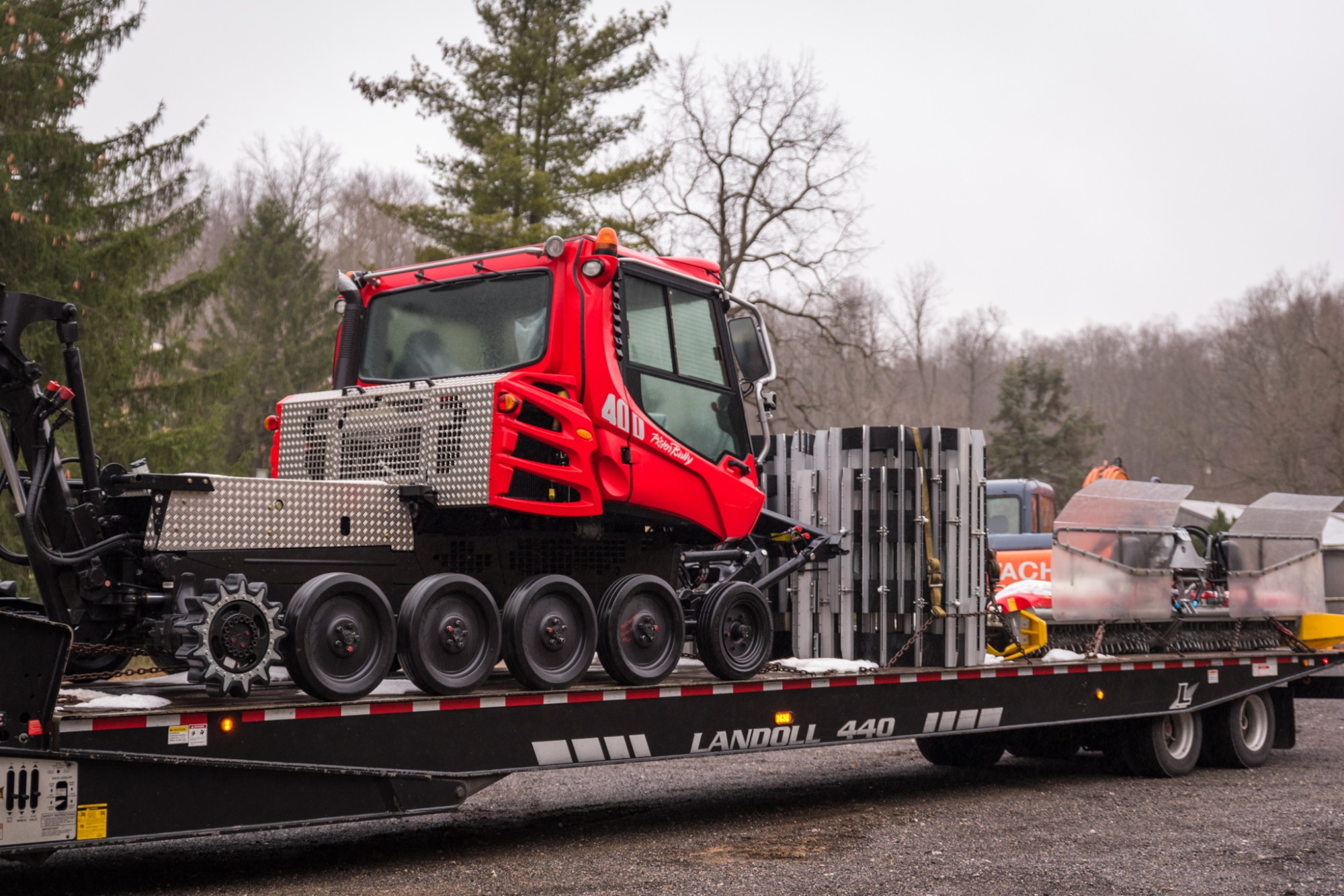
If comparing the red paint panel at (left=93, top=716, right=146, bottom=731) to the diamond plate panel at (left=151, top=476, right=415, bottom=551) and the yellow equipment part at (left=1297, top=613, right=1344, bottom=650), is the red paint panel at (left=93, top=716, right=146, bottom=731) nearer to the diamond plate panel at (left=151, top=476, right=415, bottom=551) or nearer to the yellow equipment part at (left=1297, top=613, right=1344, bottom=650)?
the diamond plate panel at (left=151, top=476, right=415, bottom=551)

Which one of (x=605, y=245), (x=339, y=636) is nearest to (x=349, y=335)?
(x=605, y=245)

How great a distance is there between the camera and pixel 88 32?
1869cm

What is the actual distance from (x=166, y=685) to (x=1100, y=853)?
208 inches

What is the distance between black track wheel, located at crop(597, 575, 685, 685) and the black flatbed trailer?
0.63 feet

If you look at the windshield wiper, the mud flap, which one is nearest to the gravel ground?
the mud flap

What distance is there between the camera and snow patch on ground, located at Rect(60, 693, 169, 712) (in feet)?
19.2

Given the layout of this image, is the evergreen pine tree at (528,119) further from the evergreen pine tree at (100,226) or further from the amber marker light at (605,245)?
the amber marker light at (605,245)

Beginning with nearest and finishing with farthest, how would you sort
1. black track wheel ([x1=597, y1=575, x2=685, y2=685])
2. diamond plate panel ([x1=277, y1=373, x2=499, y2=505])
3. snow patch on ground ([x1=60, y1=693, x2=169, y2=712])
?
snow patch on ground ([x1=60, y1=693, x2=169, y2=712])
diamond plate panel ([x1=277, y1=373, x2=499, y2=505])
black track wheel ([x1=597, y1=575, x2=685, y2=685])

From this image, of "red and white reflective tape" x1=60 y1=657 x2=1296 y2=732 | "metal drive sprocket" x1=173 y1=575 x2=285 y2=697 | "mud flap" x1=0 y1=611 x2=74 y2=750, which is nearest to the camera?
"mud flap" x1=0 y1=611 x2=74 y2=750

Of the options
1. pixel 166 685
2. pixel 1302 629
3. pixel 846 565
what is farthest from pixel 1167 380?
pixel 166 685

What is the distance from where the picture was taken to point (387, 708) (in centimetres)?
645

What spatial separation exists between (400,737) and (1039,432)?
41.3m

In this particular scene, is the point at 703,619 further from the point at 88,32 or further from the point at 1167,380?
the point at 1167,380

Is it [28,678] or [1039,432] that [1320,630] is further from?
[1039,432]
